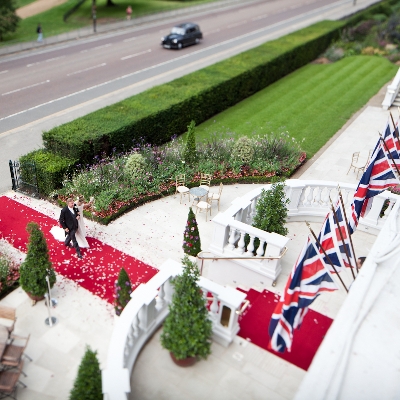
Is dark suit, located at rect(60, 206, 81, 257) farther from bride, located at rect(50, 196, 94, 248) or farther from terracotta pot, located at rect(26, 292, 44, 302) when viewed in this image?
terracotta pot, located at rect(26, 292, 44, 302)

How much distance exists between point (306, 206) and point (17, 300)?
8.79 metres

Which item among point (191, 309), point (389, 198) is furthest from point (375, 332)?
point (389, 198)

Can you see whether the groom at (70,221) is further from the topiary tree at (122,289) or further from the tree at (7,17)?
the tree at (7,17)

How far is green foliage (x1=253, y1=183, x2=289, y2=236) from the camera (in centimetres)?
1105

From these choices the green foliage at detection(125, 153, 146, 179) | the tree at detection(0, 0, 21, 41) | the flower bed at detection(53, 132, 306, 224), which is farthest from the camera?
the tree at detection(0, 0, 21, 41)

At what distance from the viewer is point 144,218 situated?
14.3 metres

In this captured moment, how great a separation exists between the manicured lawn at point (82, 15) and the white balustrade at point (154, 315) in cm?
3896

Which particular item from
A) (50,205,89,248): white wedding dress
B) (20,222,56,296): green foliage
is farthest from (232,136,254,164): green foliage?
(20,222,56,296): green foliage

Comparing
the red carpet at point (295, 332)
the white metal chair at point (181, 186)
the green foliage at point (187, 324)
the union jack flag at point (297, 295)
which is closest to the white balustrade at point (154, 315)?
the green foliage at point (187, 324)

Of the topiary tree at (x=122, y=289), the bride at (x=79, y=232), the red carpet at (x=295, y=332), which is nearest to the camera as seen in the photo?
the red carpet at (x=295, y=332)

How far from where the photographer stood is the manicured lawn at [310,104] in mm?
21938

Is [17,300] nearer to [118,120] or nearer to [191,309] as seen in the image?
[191,309]

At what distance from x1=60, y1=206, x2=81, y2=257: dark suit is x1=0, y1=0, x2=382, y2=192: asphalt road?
5353 mm

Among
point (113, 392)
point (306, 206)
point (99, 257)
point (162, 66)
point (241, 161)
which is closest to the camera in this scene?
point (113, 392)
